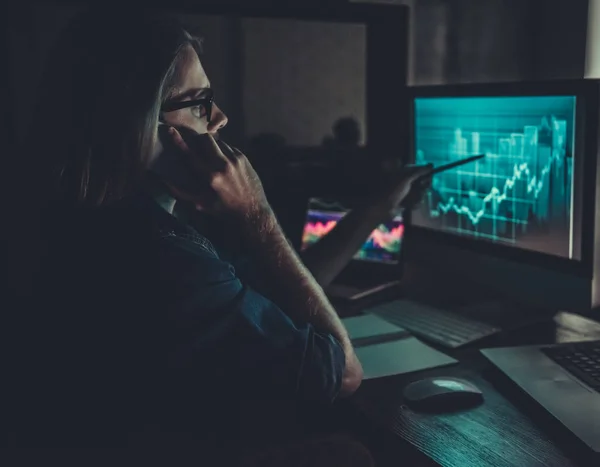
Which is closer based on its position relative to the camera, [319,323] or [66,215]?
[66,215]

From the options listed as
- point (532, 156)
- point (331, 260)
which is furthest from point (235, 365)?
point (532, 156)

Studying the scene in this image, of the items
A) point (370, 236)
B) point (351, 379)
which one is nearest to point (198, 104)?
point (351, 379)

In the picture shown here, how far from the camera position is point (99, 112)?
1.00 metres

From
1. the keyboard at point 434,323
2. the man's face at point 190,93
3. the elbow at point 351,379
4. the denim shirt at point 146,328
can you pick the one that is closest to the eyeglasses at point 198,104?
the man's face at point 190,93

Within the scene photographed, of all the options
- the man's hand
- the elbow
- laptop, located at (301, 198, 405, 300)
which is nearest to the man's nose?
the man's hand

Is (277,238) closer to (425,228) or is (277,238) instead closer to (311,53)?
(425,228)

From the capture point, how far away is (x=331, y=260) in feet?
5.30

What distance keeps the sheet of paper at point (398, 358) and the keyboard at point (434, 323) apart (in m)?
0.05

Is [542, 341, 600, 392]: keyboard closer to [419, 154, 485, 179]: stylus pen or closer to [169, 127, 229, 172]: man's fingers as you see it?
[419, 154, 485, 179]: stylus pen

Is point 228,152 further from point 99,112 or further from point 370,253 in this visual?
point 370,253

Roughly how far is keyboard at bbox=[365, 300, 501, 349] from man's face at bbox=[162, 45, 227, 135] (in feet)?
1.97

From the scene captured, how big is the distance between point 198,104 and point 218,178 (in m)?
0.15

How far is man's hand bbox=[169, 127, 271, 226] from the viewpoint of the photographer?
1099mm

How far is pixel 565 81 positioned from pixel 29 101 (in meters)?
1.25
